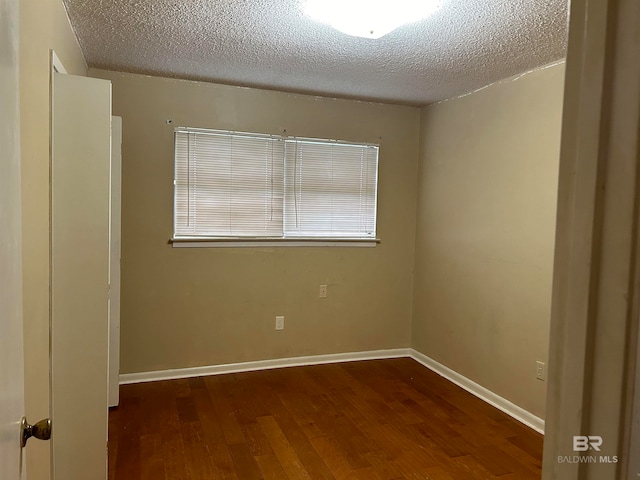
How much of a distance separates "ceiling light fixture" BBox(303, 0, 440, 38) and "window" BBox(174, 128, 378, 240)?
60.8 inches

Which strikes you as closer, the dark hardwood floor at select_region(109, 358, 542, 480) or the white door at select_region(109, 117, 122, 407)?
the dark hardwood floor at select_region(109, 358, 542, 480)

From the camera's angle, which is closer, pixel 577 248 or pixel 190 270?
pixel 577 248

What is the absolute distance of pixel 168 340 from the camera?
3.46 meters

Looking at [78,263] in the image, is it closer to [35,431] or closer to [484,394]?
[35,431]

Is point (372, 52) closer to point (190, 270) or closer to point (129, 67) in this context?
point (129, 67)

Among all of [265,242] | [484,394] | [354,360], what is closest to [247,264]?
[265,242]

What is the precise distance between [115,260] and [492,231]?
2.60 metres

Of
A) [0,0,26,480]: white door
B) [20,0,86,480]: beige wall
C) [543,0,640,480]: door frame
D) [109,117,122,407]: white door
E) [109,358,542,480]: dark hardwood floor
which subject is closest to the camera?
[543,0,640,480]: door frame

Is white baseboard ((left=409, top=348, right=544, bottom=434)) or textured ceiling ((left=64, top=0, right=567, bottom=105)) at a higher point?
textured ceiling ((left=64, top=0, right=567, bottom=105))

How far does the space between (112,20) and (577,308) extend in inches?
99.9

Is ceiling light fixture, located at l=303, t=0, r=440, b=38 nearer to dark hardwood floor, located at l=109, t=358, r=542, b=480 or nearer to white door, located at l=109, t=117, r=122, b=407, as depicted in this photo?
white door, located at l=109, t=117, r=122, b=407

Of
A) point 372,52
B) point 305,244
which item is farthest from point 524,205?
point 305,244

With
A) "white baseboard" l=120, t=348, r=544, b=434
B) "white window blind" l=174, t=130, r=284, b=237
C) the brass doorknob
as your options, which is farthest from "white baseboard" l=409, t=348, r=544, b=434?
the brass doorknob

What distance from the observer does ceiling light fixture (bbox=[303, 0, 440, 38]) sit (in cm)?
198
